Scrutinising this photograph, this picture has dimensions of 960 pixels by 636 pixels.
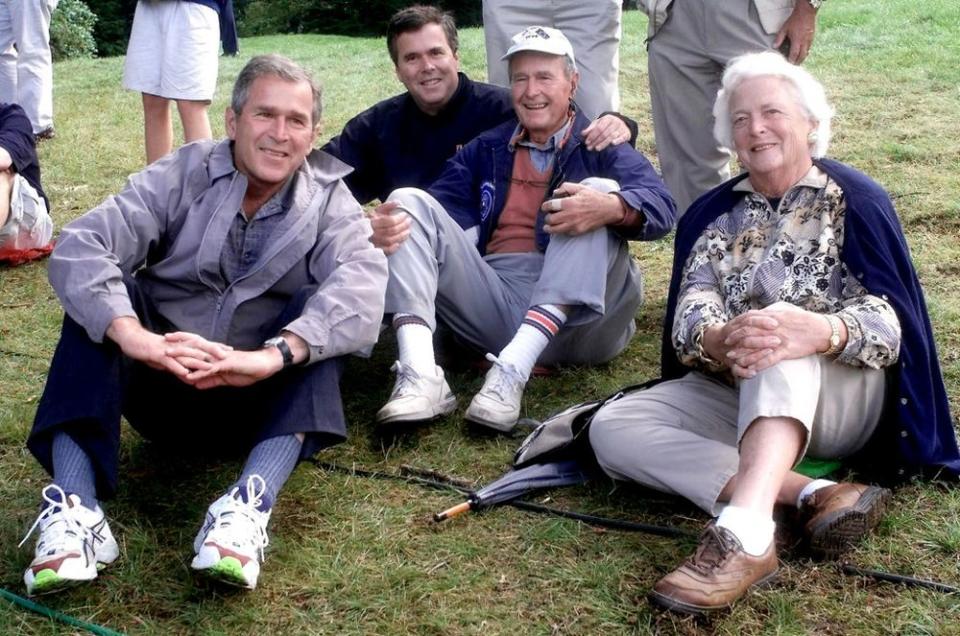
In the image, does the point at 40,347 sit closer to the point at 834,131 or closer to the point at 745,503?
the point at 745,503

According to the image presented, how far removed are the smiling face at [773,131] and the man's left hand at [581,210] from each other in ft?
2.33

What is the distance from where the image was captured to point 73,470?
9.28ft

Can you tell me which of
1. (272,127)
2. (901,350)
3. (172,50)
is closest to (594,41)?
(272,127)

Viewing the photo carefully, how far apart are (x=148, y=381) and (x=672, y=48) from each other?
2.81m

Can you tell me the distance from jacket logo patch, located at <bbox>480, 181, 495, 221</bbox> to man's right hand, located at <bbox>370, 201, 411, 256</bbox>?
1.61 feet

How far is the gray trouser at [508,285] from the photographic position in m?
3.83

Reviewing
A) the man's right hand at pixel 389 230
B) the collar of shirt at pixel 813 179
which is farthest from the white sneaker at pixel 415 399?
the collar of shirt at pixel 813 179

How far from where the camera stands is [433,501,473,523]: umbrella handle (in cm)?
312

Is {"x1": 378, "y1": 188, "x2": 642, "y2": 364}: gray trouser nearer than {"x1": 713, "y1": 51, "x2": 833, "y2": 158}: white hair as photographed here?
No

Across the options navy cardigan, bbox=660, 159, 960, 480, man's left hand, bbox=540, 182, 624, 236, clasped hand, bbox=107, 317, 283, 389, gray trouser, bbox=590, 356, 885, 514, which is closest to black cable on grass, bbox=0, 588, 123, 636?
clasped hand, bbox=107, 317, 283, 389

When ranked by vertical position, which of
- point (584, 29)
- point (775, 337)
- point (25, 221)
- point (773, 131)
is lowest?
point (25, 221)

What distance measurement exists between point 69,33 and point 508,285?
16.5 meters

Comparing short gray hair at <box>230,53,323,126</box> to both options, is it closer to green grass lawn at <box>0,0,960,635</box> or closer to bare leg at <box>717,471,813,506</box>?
green grass lawn at <box>0,0,960,635</box>

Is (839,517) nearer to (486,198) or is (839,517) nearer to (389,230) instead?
(389,230)
